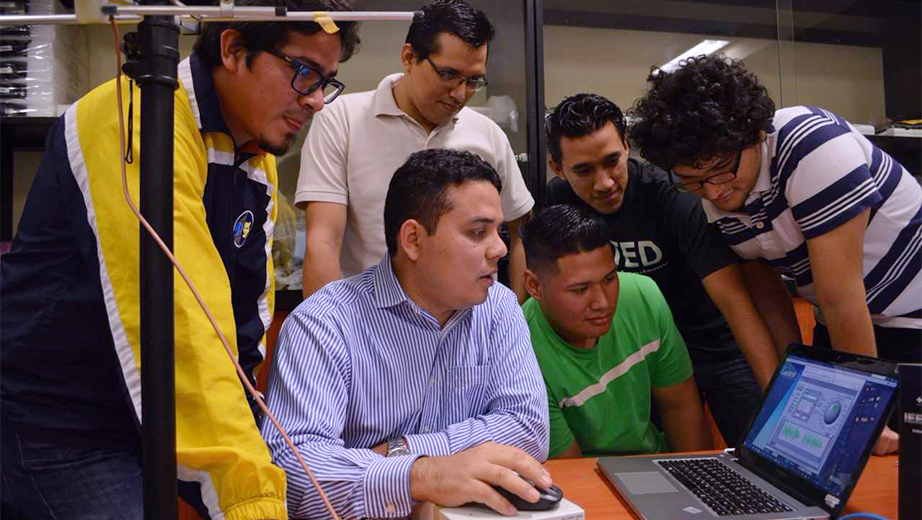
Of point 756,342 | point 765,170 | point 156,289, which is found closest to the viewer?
point 156,289

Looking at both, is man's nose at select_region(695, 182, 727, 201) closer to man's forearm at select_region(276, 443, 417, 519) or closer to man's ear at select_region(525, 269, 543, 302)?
man's ear at select_region(525, 269, 543, 302)

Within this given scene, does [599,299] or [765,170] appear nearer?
[765,170]

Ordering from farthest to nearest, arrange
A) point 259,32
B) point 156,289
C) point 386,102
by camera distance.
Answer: point 386,102
point 259,32
point 156,289

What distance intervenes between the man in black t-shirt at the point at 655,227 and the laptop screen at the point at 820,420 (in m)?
0.60

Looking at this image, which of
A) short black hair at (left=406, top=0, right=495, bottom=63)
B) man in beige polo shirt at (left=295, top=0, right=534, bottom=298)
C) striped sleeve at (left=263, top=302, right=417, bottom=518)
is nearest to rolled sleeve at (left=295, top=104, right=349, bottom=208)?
man in beige polo shirt at (left=295, top=0, right=534, bottom=298)

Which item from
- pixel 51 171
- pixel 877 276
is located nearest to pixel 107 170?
pixel 51 171

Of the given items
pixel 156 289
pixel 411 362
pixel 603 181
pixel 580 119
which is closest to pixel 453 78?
pixel 580 119

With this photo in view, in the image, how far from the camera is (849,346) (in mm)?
1435

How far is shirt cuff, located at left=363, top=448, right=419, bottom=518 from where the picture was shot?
103 cm

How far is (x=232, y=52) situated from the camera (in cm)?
106

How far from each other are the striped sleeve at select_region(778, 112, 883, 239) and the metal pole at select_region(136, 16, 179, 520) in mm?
1204

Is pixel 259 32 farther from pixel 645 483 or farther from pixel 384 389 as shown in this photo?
pixel 645 483

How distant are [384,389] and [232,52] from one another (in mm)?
614

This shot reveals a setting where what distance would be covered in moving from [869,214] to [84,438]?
1457 millimetres
